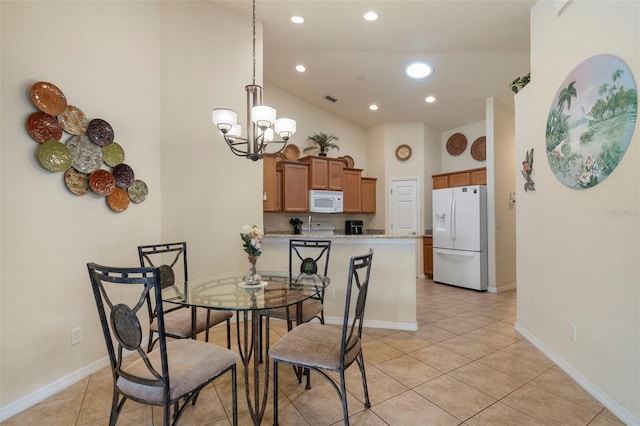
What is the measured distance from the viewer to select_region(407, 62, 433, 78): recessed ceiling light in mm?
4230

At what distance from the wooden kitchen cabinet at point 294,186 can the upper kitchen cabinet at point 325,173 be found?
4.1 inches

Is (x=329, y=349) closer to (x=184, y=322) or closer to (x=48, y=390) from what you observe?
(x=184, y=322)

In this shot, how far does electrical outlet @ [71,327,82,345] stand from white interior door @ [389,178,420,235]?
5082 mm

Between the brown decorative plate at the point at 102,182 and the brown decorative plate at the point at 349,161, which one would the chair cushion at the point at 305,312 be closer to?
the brown decorative plate at the point at 102,182

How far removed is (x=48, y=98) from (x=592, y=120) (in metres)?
3.65

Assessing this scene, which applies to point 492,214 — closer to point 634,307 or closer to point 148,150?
point 634,307

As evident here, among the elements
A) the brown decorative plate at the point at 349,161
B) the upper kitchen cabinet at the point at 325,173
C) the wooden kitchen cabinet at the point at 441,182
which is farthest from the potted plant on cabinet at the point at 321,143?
the wooden kitchen cabinet at the point at 441,182

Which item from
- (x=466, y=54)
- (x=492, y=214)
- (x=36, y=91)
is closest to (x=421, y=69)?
(x=466, y=54)

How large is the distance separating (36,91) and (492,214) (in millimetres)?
5479

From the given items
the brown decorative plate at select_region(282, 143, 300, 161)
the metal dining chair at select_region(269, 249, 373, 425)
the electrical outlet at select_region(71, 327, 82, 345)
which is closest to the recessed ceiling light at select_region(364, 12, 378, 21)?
the brown decorative plate at select_region(282, 143, 300, 161)

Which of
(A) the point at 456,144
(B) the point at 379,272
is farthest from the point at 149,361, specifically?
(A) the point at 456,144

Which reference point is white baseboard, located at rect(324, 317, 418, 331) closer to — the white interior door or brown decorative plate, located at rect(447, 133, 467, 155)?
the white interior door

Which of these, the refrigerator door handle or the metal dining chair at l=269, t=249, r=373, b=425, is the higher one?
the refrigerator door handle

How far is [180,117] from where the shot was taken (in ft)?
10.1
